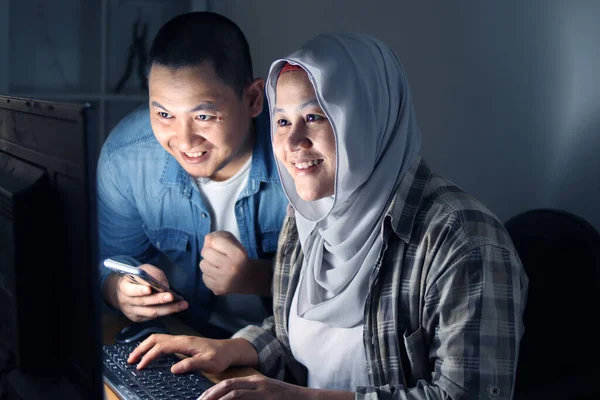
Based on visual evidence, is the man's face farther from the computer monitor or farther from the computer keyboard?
the computer monitor

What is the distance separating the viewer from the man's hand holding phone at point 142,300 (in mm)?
1542

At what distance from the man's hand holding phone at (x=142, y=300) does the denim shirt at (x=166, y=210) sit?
0.11 meters

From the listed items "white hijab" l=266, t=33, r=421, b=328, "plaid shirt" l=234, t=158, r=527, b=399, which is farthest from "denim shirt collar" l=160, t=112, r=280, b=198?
"plaid shirt" l=234, t=158, r=527, b=399

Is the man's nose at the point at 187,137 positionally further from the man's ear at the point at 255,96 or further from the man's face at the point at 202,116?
the man's ear at the point at 255,96

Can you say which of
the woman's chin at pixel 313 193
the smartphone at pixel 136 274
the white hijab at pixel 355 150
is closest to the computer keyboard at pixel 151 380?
the smartphone at pixel 136 274

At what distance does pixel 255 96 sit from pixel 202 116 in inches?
5.5

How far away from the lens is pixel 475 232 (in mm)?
1123

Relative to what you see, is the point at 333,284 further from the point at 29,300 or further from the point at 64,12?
the point at 64,12

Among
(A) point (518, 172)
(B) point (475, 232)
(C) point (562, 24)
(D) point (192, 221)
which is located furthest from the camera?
(D) point (192, 221)

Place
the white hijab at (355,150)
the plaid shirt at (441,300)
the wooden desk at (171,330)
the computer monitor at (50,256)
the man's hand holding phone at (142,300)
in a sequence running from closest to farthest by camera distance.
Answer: the computer monitor at (50,256), the plaid shirt at (441,300), the white hijab at (355,150), the wooden desk at (171,330), the man's hand holding phone at (142,300)

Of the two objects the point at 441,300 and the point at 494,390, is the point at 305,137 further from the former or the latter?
the point at 494,390

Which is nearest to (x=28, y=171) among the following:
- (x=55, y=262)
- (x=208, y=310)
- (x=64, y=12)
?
(x=55, y=262)

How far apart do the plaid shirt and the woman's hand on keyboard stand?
26cm

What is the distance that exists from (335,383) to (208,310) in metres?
0.61
